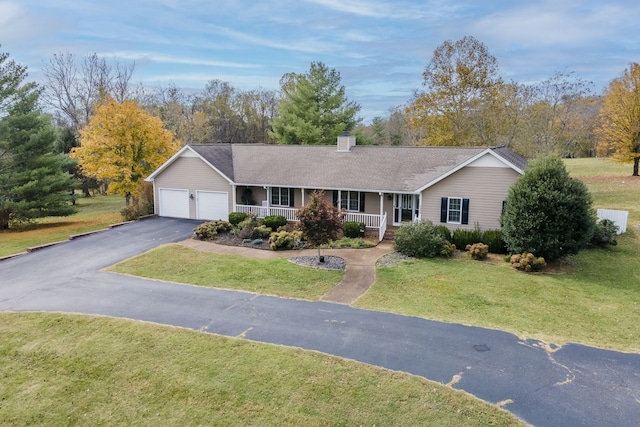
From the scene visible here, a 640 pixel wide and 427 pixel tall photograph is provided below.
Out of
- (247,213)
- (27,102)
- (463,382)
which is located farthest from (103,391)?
(27,102)

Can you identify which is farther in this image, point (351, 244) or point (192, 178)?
point (192, 178)

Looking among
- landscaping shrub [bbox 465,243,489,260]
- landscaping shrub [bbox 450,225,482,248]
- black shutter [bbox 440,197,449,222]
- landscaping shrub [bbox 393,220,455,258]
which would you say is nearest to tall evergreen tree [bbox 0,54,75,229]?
landscaping shrub [bbox 393,220,455,258]

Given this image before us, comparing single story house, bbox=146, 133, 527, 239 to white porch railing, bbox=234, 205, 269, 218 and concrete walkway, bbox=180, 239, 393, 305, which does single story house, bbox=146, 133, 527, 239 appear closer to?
white porch railing, bbox=234, 205, 269, 218

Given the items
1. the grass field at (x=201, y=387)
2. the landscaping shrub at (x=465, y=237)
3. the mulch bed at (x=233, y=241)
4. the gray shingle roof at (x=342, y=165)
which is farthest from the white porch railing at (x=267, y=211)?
the grass field at (x=201, y=387)

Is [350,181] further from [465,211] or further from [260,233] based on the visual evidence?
[465,211]

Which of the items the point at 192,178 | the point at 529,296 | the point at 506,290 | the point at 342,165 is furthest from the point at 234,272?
the point at 192,178

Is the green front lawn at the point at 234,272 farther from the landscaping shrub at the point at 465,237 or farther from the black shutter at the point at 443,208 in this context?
the black shutter at the point at 443,208

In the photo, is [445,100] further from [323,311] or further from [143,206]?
[323,311]
